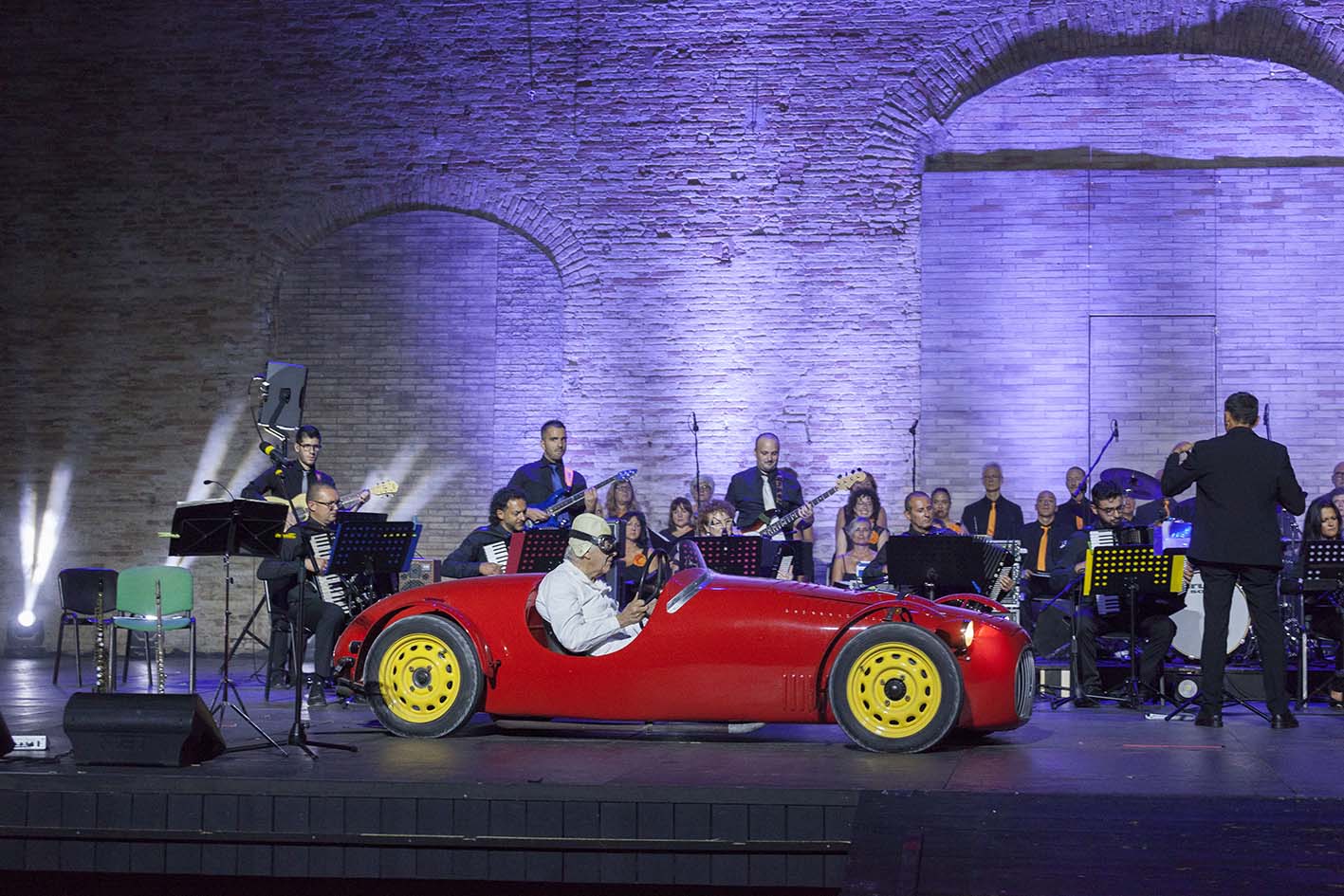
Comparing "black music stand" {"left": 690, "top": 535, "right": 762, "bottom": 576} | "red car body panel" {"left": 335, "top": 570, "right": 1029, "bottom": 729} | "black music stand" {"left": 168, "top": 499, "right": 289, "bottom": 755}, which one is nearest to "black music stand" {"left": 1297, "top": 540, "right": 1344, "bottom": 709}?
"red car body panel" {"left": 335, "top": 570, "right": 1029, "bottom": 729}

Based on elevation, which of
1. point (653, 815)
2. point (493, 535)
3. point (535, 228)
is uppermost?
point (535, 228)

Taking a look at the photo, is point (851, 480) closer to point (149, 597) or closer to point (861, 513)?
point (861, 513)

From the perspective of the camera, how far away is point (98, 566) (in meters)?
15.3

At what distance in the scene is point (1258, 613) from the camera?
894 centimetres

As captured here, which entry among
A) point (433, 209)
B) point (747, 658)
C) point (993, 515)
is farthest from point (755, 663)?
point (433, 209)

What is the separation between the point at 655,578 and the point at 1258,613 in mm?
3492

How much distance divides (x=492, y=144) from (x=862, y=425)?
435cm

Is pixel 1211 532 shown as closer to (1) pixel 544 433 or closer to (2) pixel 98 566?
(1) pixel 544 433

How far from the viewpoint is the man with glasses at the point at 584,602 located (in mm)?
7906

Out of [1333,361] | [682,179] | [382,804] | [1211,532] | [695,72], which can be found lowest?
[382,804]

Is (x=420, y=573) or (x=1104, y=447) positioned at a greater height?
(x=1104, y=447)

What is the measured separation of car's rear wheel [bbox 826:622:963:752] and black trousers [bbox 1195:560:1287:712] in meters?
2.11

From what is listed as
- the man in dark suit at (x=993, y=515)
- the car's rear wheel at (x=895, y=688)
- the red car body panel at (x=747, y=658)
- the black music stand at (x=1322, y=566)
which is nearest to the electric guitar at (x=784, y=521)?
the man in dark suit at (x=993, y=515)

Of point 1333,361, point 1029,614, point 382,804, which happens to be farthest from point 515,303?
point 382,804
